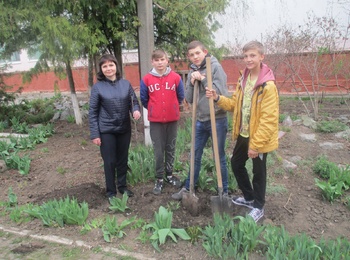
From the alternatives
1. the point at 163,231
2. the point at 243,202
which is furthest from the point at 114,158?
the point at 243,202

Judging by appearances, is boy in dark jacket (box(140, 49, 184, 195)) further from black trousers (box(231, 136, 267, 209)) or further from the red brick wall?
the red brick wall

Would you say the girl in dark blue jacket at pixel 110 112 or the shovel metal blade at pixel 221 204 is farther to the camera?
the girl in dark blue jacket at pixel 110 112

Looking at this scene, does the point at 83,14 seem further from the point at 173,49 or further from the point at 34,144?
the point at 34,144

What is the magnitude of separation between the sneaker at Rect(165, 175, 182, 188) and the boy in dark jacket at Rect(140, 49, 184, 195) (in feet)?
0.59

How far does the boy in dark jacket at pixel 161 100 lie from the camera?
349 cm

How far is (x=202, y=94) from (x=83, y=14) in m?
3.52

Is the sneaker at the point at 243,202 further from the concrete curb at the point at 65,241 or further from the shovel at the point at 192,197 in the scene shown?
the concrete curb at the point at 65,241

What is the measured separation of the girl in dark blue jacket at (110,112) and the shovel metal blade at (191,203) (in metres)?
0.86

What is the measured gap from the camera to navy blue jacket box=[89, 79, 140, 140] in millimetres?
3324

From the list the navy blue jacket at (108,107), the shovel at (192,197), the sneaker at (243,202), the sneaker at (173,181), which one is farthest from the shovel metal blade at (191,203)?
the navy blue jacket at (108,107)

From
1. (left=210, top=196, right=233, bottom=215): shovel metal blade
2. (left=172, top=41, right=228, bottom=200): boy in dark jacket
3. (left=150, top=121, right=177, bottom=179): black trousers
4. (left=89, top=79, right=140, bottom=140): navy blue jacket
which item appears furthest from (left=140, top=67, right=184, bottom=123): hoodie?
(left=210, top=196, right=233, bottom=215): shovel metal blade

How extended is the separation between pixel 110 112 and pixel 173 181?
1203 millimetres

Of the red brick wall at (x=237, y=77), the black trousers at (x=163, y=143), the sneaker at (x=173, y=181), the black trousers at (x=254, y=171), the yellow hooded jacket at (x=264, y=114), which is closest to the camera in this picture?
the yellow hooded jacket at (x=264, y=114)

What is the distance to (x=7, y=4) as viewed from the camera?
5.10m
